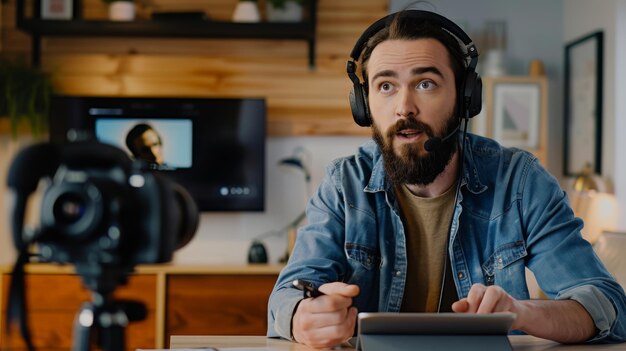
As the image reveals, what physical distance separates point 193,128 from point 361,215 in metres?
2.49

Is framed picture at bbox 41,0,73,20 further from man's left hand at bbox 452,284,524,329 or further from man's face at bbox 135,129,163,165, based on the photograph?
man's left hand at bbox 452,284,524,329

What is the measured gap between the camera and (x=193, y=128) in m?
4.15

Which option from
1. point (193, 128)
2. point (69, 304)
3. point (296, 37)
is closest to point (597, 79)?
point (296, 37)

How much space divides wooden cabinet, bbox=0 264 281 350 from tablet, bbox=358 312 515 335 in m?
2.68

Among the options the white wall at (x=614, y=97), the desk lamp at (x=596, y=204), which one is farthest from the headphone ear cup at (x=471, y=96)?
the white wall at (x=614, y=97)

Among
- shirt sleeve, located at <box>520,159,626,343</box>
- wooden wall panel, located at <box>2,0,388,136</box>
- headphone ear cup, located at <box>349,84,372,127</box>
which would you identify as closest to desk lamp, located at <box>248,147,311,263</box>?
wooden wall panel, located at <box>2,0,388,136</box>

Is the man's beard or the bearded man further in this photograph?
the man's beard

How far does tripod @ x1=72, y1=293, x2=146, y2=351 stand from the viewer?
0.79m

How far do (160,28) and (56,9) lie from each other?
51cm

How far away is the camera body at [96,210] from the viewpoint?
2.55 ft

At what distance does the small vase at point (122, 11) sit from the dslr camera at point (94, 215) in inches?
Answer: 134

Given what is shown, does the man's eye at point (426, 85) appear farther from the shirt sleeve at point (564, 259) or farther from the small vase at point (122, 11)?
the small vase at point (122, 11)

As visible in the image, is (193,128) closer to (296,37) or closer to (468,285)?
(296,37)

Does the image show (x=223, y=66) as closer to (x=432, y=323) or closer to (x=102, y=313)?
(x=432, y=323)
